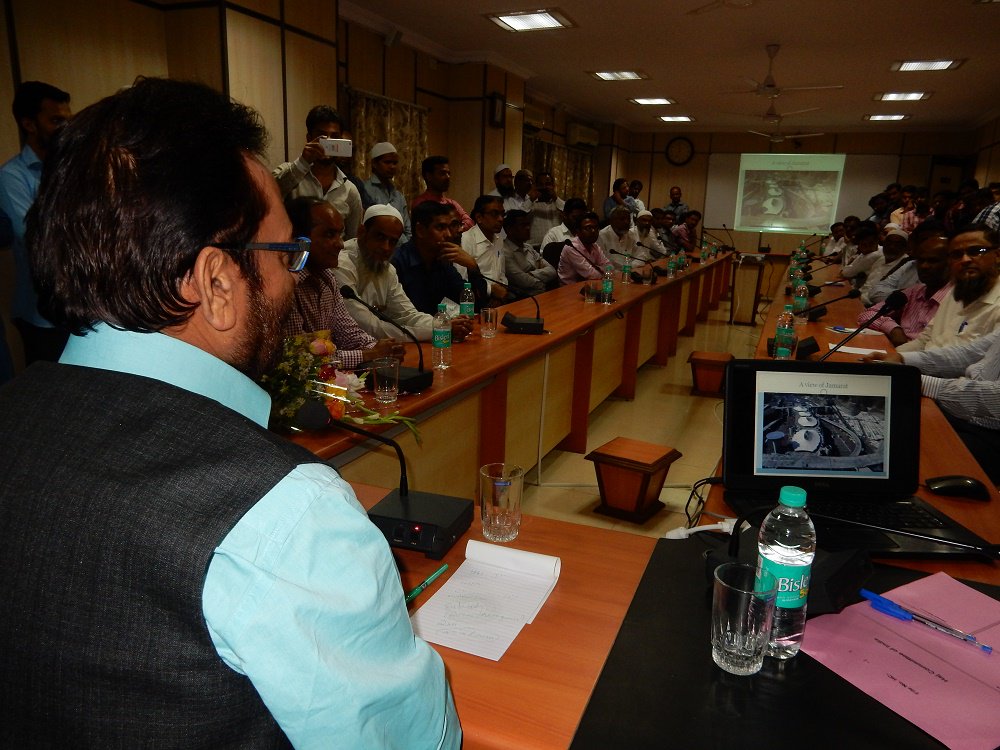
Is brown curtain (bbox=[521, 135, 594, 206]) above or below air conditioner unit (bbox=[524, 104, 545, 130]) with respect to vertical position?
below

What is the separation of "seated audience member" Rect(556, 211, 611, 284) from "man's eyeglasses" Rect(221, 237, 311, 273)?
5.28 metres

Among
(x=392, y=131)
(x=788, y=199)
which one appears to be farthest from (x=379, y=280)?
(x=788, y=199)

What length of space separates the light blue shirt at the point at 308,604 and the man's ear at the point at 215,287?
53mm

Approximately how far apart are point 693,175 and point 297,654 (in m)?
14.7

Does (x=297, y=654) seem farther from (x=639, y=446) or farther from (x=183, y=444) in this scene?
(x=639, y=446)

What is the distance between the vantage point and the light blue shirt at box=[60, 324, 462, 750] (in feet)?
1.65

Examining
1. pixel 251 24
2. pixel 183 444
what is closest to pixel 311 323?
pixel 183 444

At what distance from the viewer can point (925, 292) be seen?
392 cm

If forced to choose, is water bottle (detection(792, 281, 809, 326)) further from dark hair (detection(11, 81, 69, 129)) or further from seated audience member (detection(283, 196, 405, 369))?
dark hair (detection(11, 81, 69, 129))

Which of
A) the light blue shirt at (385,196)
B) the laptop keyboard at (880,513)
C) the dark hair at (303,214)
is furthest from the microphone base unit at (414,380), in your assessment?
the light blue shirt at (385,196)

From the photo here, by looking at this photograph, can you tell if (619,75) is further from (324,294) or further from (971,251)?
(324,294)

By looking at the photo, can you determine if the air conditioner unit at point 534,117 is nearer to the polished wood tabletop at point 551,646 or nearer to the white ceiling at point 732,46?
the white ceiling at point 732,46

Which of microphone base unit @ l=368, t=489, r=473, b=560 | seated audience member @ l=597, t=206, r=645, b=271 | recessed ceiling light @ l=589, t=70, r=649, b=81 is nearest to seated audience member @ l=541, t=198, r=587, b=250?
seated audience member @ l=597, t=206, r=645, b=271

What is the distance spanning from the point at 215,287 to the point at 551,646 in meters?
0.65
